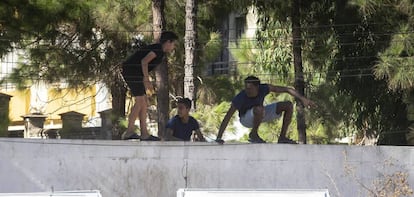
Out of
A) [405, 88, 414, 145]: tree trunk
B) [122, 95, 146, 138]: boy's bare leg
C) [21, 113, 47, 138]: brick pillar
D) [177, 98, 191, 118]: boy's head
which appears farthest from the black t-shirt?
[405, 88, 414, 145]: tree trunk

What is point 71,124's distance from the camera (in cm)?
1048

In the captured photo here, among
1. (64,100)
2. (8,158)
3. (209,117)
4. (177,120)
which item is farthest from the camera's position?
(64,100)

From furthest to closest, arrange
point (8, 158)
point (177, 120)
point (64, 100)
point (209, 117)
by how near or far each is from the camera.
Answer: point (64, 100), point (209, 117), point (177, 120), point (8, 158)

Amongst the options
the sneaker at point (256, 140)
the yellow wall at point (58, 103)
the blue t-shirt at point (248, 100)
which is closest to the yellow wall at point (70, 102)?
the yellow wall at point (58, 103)

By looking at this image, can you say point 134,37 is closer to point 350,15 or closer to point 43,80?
point 43,80

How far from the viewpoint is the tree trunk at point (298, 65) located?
31.6 ft

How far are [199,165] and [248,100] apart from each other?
96 centimetres

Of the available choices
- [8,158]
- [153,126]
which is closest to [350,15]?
[153,126]

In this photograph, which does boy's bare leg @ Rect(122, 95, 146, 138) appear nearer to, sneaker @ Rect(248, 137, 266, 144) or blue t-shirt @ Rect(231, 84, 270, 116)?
blue t-shirt @ Rect(231, 84, 270, 116)

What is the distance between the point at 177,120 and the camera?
29.5 feet

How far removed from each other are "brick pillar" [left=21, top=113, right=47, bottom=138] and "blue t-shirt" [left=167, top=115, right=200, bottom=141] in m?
1.70

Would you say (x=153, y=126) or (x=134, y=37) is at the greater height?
(x=134, y=37)

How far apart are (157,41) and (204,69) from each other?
1491 mm

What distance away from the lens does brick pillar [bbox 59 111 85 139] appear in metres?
10.1
